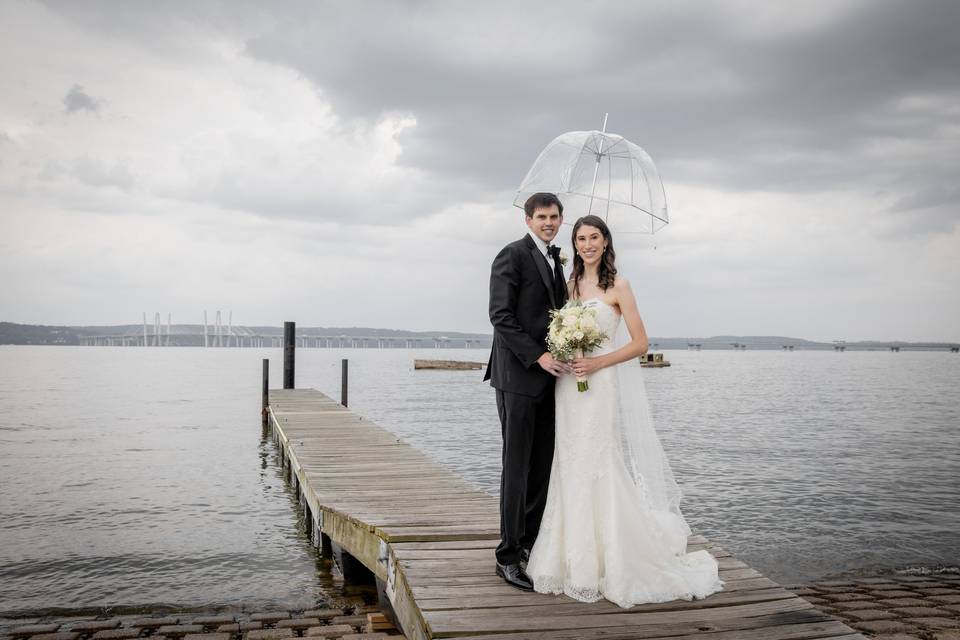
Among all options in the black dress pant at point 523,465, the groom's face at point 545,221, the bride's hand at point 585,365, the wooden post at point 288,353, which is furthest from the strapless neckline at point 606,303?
the wooden post at point 288,353

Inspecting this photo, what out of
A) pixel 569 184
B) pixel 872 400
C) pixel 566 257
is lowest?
pixel 872 400

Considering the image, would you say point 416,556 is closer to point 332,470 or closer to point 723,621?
point 723,621

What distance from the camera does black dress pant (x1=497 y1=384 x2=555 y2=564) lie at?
4570 mm

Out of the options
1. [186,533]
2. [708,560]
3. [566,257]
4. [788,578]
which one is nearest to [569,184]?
[566,257]

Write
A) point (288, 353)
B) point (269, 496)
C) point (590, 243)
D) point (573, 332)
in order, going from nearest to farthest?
point (573, 332)
point (590, 243)
point (269, 496)
point (288, 353)

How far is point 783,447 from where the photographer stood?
2173 centimetres

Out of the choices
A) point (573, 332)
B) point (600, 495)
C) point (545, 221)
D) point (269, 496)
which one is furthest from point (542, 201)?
point (269, 496)

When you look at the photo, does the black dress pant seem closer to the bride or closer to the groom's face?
the bride

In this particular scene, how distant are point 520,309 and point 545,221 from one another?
1.91 ft

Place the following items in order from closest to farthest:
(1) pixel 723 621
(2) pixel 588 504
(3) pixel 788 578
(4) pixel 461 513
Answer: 1. (1) pixel 723 621
2. (2) pixel 588 504
3. (4) pixel 461 513
4. (3) pixel 788 578

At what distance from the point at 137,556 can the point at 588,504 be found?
7.70m

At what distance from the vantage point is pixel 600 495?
4.55m

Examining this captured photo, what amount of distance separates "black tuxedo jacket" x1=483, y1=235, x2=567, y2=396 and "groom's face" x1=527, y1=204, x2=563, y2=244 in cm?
8

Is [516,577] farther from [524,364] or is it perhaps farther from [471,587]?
[524,364]
